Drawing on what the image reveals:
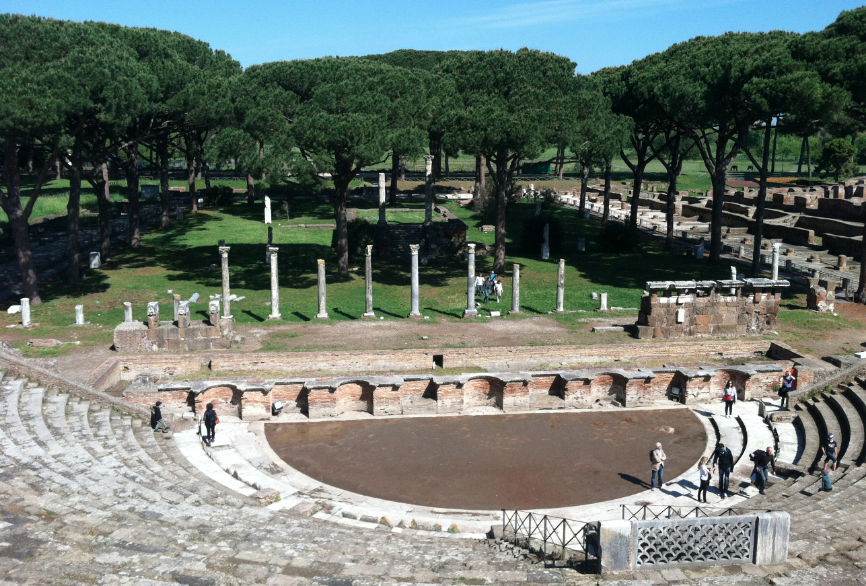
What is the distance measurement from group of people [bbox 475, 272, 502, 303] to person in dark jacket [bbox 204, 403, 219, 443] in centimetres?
1519

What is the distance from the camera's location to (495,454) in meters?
21.5

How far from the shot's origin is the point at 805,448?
21656mm

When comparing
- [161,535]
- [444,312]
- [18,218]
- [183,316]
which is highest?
[18,218]

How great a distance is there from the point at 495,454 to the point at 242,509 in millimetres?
7271

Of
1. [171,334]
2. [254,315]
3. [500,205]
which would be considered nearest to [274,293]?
[254,315]

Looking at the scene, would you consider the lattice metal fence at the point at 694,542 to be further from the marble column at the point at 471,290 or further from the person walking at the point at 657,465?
the marble column at the point at 471,290

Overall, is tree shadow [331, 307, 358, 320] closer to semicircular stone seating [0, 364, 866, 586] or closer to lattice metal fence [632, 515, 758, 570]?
semicircular stone seating [0, 364, 866, 586]

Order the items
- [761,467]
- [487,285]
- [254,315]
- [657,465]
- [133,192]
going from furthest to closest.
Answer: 1. [133,192]
2. [487,285]
3. [254,315]
4. [657,465]
5. [761,467]

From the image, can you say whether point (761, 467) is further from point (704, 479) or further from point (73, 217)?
point (73, 217)

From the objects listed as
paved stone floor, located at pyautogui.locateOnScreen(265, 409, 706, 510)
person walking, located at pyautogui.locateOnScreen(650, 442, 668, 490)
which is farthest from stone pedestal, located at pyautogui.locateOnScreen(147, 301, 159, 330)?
person walking, located at pyautogui.locateOnScreen(650, 442, 668, 490)

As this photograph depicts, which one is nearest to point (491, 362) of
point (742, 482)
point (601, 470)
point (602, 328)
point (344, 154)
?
point (602, 328)

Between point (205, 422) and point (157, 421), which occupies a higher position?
point (205, 422)

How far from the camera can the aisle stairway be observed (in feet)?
42.9

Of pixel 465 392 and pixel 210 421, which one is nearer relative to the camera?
pixel 210 421
